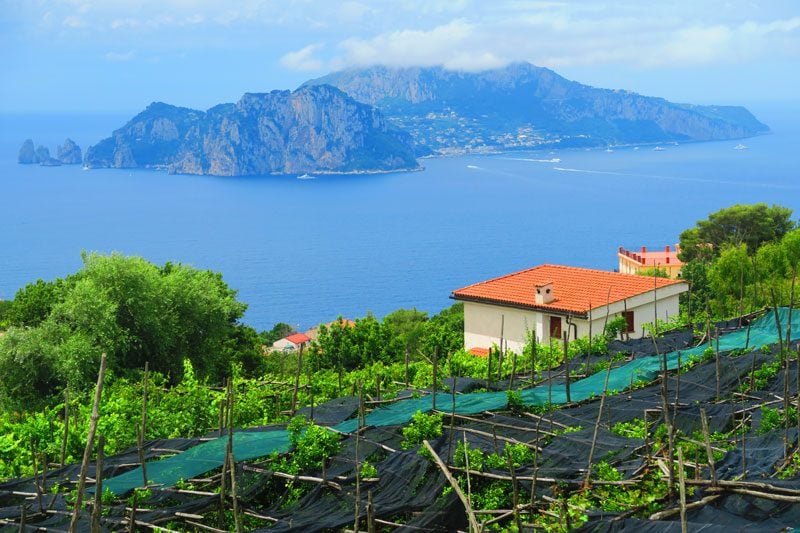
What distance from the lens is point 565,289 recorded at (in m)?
30.0

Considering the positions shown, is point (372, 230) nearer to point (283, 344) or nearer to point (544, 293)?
point (283, 344)

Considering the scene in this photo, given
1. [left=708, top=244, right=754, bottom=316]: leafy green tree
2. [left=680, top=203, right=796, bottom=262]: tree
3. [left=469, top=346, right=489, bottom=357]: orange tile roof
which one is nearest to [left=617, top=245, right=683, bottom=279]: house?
[left=680, top=203, right=796, bottom=262]: tree

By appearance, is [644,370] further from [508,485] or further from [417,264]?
[417,264]

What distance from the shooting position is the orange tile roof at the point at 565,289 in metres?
28.8

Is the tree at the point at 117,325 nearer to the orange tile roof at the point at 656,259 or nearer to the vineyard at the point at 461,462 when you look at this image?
the vineyard at the point at 461,462

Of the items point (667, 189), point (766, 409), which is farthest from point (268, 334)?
point (667, 189)

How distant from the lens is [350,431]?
1391 centimetres

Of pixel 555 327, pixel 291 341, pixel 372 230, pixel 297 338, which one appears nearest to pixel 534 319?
pixel 555 327

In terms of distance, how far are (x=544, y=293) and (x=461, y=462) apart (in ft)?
58.4

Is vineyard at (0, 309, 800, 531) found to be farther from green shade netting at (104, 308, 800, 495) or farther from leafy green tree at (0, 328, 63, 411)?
leafy green tree at (0, 328, 63, 411)

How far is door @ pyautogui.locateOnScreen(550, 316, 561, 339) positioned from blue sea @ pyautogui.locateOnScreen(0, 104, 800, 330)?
64.1 m

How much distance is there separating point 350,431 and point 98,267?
14187 millimetres

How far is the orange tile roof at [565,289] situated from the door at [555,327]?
1.12 ft

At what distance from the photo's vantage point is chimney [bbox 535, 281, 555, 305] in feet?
94.8
